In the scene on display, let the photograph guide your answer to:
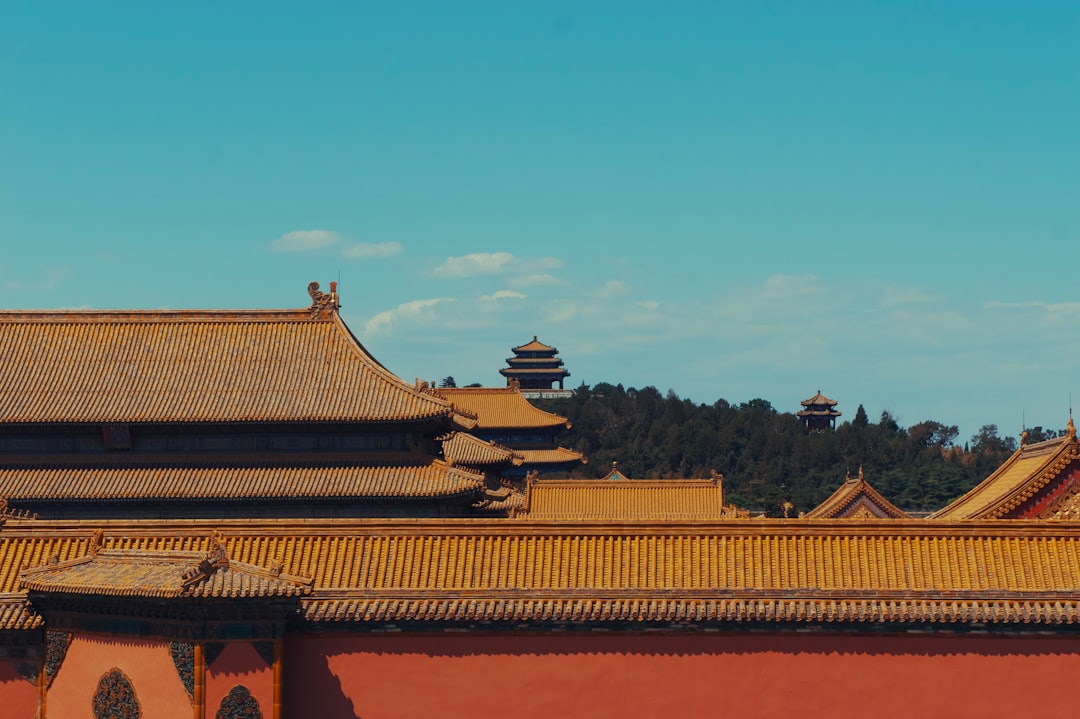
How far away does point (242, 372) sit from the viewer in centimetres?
3981

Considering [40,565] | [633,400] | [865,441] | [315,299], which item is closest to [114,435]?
[315,299]

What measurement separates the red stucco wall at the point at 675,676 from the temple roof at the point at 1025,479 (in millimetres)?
9660

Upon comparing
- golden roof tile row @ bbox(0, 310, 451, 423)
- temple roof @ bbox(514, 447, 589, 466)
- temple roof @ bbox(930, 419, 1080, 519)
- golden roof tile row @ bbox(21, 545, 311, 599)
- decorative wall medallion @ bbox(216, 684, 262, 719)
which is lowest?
decorative wall medallion @ bbox(216, 684, 262, 719)

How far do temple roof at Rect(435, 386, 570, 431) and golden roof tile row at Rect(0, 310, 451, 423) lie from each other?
38.8 metres

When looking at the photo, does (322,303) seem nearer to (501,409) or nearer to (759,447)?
(501,409)

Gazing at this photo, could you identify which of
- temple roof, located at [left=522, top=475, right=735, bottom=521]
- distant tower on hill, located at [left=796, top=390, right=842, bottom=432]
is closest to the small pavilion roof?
distant tower on hill, located at [left=796, top=390, right=842, bottom=432]

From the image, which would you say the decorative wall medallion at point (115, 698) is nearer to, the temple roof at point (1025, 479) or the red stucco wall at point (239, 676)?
the red stucco wall at point (239, 676)

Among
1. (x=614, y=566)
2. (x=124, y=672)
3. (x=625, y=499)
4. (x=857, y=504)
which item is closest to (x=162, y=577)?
(x=124, y=672)

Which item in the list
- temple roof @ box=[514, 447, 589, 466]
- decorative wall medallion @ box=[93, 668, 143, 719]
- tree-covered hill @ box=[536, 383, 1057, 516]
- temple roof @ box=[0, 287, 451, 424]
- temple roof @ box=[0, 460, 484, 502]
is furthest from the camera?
tree-covered hill @ box=[536, 383, 1057, 516]

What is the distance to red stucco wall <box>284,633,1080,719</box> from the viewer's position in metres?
22.8

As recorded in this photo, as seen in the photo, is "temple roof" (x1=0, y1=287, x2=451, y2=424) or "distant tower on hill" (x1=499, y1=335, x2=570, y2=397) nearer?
"temple roof" (x1=0, y1=287, x2=451, y2=424)

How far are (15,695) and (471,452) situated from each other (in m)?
24.1

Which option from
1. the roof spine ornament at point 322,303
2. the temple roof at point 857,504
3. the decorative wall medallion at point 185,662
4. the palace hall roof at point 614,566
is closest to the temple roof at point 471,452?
the roof spine ornament at point 322,303

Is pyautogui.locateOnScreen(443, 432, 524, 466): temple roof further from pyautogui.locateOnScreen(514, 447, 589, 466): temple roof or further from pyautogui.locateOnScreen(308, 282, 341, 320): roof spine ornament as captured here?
pyautogui.locateOnScreen(514, 447, 589, 466): temple roof
